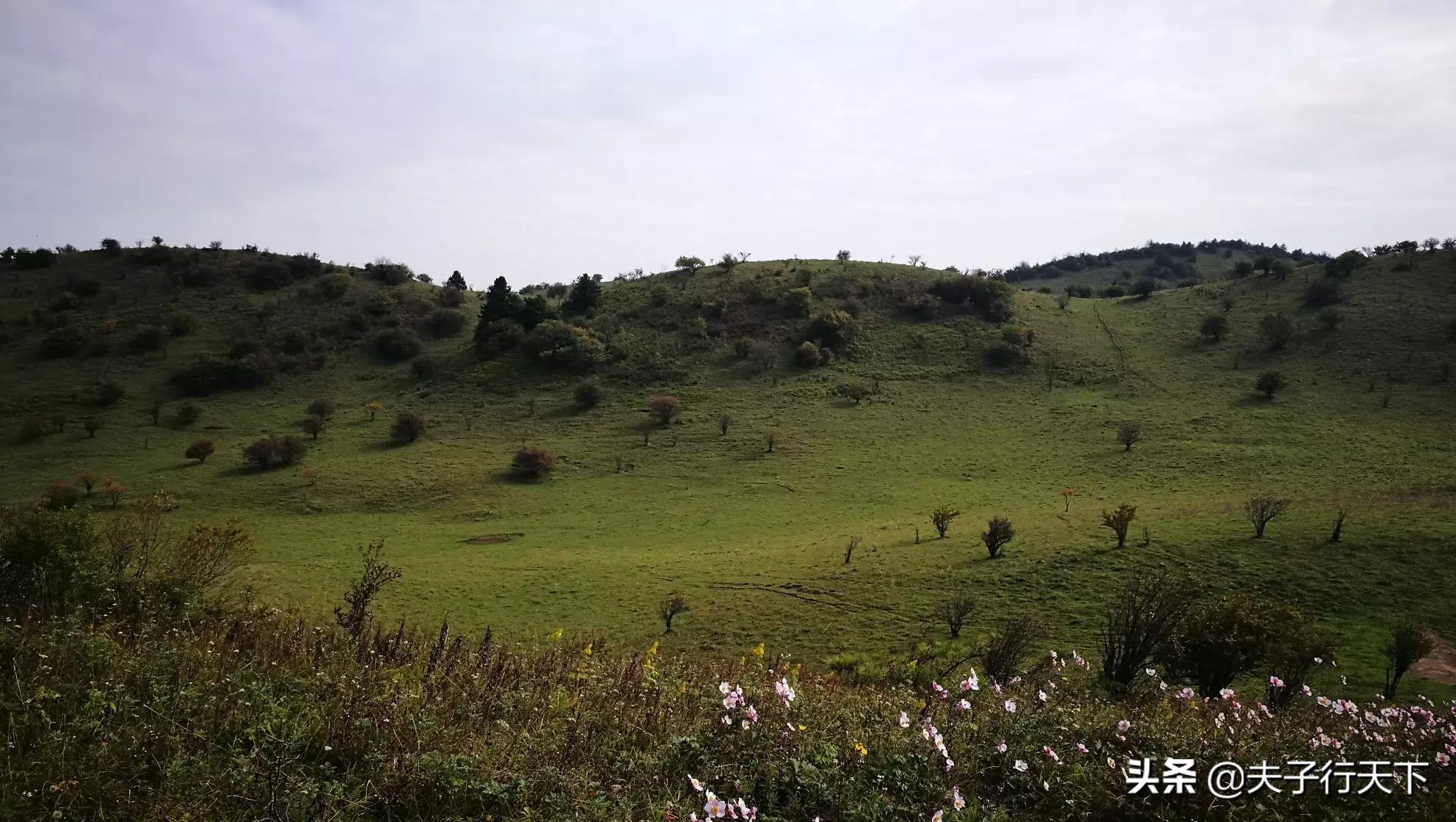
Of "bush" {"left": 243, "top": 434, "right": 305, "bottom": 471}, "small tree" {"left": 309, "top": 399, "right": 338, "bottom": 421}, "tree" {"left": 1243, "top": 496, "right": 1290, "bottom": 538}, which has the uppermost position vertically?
"small tree" {"left": 309, "top": 399, "right": 338, "bottom": 421}

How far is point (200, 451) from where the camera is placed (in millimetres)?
46562

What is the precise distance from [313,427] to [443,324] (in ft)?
93.4

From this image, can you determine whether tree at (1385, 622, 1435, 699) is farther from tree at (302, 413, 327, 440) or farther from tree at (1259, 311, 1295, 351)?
tree at (302, 413, 327, 440)

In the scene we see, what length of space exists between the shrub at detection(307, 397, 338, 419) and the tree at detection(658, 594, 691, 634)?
46825 mm

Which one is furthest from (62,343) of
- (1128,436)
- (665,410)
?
(1128,436)

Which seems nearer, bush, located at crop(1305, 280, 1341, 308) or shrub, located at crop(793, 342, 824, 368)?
shrub, located at crop(793, 342, 824, 368)

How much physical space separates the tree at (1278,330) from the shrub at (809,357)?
43.5 metres

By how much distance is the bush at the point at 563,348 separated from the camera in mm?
69812

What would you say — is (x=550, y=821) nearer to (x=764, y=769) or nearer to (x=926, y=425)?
(x=764, y=769)

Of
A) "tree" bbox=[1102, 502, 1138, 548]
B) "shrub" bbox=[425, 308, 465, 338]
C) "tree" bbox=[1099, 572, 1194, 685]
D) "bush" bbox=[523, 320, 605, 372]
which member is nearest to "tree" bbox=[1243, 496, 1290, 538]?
"tree" bbox=[1102, 502, 1138, 548]

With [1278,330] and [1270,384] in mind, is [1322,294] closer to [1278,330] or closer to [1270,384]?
[1278,330]

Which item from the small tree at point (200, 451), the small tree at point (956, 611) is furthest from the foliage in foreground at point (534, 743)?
the small tree at point (200, 451)

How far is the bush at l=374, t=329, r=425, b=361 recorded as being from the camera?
73.4 meters

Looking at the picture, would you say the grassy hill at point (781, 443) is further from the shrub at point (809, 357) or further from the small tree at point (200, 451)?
the shrub at point (809, 357)
